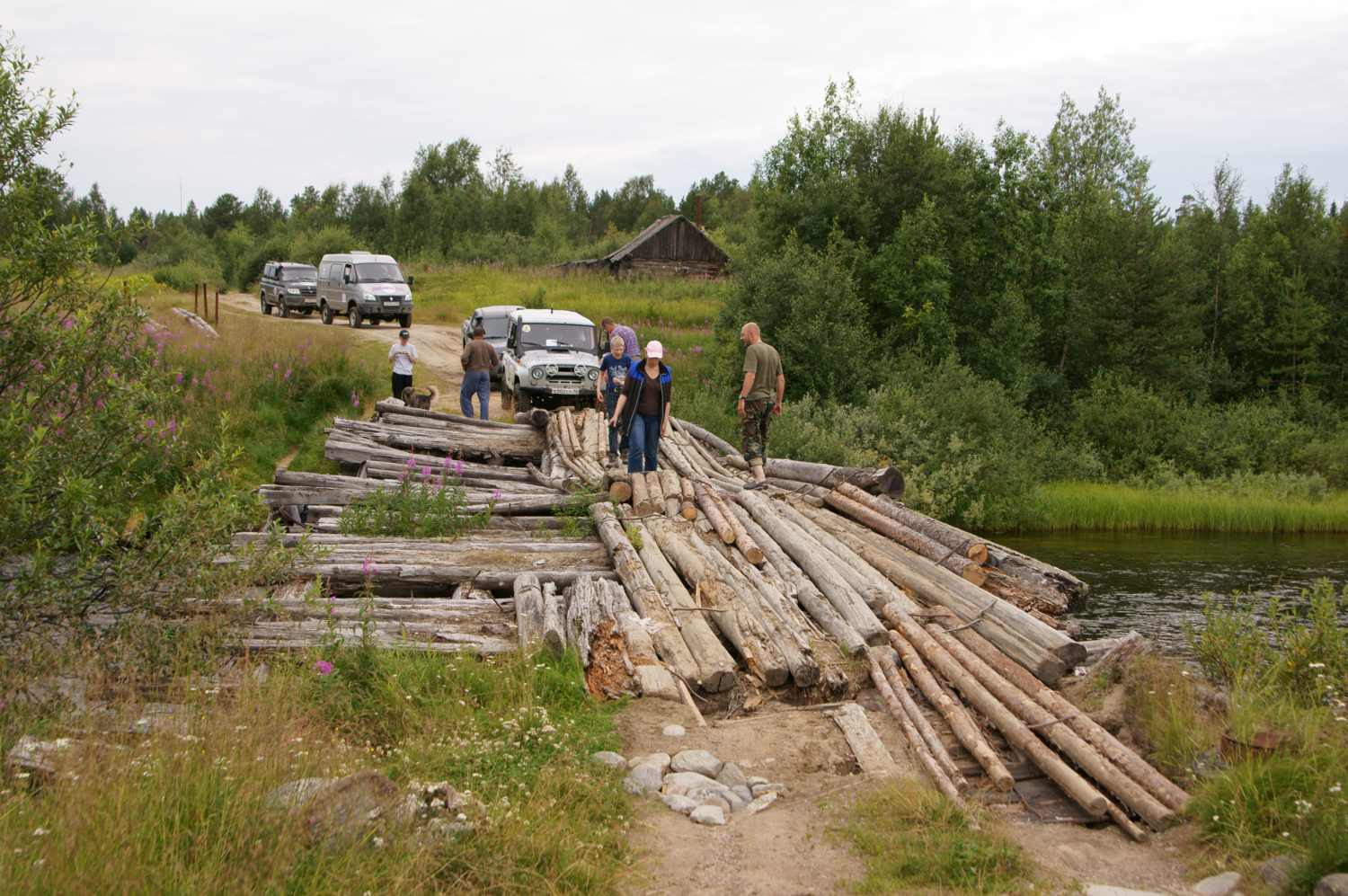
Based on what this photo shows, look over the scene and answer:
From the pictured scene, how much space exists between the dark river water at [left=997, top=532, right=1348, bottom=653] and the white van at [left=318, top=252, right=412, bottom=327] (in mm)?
18174

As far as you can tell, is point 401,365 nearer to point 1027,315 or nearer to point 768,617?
point 768,617

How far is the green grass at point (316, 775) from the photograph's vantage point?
3.53 metres

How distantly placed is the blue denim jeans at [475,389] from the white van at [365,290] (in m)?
11.2

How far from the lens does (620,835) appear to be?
4.54 metres

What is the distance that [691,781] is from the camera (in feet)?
17.4

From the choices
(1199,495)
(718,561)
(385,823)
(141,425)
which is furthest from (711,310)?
(385,823)

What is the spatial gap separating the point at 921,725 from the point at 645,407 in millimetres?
5875

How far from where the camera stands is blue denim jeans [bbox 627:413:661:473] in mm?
11148

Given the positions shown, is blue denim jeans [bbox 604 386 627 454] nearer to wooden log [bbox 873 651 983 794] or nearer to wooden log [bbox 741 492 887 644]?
wooden log [bbox 741 492 887 644]

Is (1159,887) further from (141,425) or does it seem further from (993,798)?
(141,425)

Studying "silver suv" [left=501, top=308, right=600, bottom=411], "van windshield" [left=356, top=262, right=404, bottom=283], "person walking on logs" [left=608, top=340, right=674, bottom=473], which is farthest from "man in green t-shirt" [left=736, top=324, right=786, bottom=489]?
"van windshield" [left=356, top=262, right=404, bottom=283]

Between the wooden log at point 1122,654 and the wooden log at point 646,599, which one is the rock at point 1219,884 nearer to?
the wooden log at point 1122,654

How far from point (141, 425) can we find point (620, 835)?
14.1ft

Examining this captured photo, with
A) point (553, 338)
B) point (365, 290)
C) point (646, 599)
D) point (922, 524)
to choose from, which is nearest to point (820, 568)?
point (646, 599)
